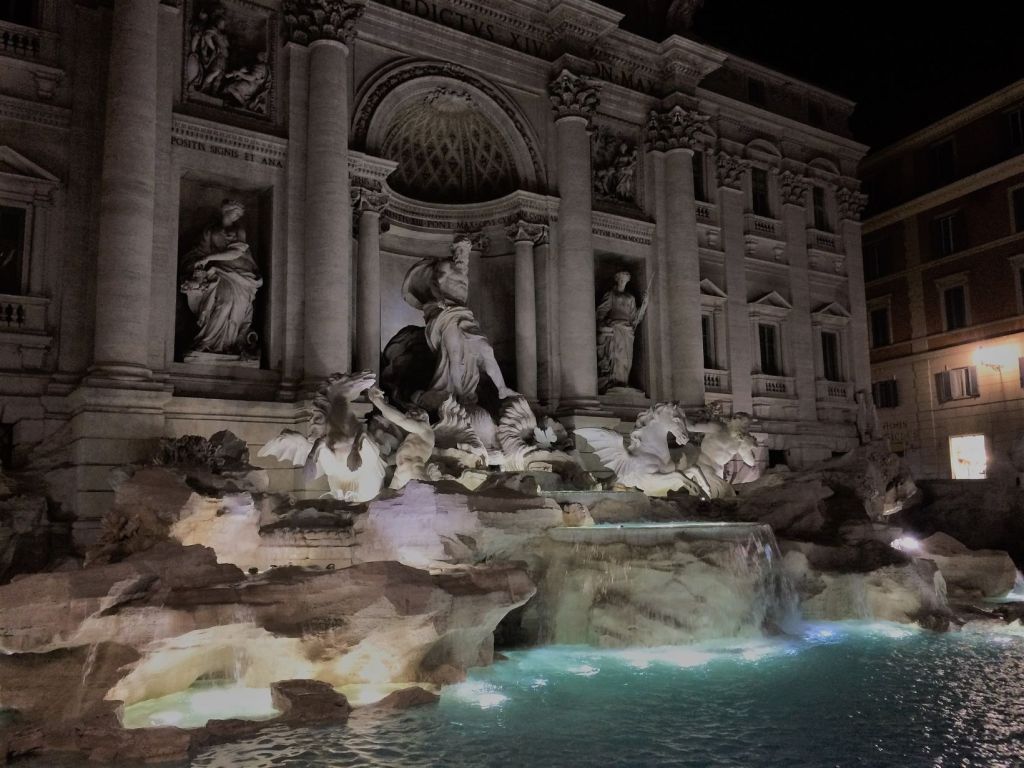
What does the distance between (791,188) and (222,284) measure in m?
16.1

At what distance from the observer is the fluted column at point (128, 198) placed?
12766 mm

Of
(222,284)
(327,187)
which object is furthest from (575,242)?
(222,284)

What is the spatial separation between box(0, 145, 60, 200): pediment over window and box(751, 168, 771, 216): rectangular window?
16.9 meters

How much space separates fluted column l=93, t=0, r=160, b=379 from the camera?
41.9 feet

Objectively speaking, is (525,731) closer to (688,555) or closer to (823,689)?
(823,689)

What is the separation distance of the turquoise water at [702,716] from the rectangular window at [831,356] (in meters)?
15.2

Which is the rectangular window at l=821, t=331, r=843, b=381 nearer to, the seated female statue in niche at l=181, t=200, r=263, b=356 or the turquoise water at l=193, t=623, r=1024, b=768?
the turquoise water at l=193, t=623, r=1024, b=768

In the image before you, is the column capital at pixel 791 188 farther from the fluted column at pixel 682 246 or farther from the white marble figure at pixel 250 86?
the white marble figure at pixel 250 86

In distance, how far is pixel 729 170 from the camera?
22516 mm

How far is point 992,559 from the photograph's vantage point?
13.8 m

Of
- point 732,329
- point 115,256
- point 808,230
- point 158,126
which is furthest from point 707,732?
point 808,230

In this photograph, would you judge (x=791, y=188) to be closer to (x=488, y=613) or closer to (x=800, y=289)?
(x=800, y=289)

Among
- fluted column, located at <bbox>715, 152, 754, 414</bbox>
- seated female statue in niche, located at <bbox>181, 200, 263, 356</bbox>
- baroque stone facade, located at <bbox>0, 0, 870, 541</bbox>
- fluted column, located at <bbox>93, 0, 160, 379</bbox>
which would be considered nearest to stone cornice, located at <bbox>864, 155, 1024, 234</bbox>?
baroque stone facade, located at <bbox>0, 0, 870, 541</bbox>


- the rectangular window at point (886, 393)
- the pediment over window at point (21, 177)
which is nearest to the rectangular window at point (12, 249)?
the pediment over window at point (21, 177)
